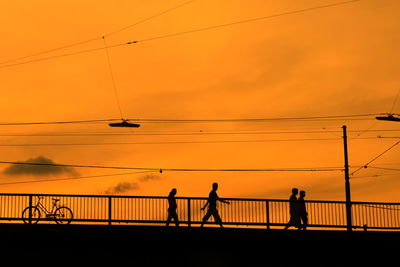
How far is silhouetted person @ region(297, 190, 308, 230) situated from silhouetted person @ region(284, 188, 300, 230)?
0.50ft

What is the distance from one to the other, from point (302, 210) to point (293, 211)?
0.38 meters

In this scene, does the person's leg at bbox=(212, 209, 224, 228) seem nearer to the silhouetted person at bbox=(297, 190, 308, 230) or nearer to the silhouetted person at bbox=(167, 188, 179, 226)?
the silhouetted person at bbox=(167, 188, 179, 226)

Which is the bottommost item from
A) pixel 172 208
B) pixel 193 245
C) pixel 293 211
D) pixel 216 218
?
pixel 193 245

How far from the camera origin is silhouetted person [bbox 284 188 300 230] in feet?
117

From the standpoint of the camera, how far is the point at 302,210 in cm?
3622

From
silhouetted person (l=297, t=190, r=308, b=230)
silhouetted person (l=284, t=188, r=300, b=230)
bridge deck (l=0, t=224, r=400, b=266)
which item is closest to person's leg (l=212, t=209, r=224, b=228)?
bridge deck (l=0, t=224, r=400, b=266)

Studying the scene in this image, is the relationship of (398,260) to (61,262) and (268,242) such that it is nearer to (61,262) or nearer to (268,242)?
(268,242)

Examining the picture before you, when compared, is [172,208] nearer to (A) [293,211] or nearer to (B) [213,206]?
(B) [213,206]

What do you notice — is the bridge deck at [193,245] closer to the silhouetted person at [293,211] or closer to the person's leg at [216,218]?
the silhouetted person at [293,211]

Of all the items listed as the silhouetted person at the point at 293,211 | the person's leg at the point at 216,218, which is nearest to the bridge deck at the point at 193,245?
the silhouetted person at the point at 293,211

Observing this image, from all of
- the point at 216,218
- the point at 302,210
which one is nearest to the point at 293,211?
the point at 302,210

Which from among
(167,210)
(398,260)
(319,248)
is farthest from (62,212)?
(398,260)

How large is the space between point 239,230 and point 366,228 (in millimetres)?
5376

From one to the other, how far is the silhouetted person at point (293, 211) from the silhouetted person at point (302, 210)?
15cm
